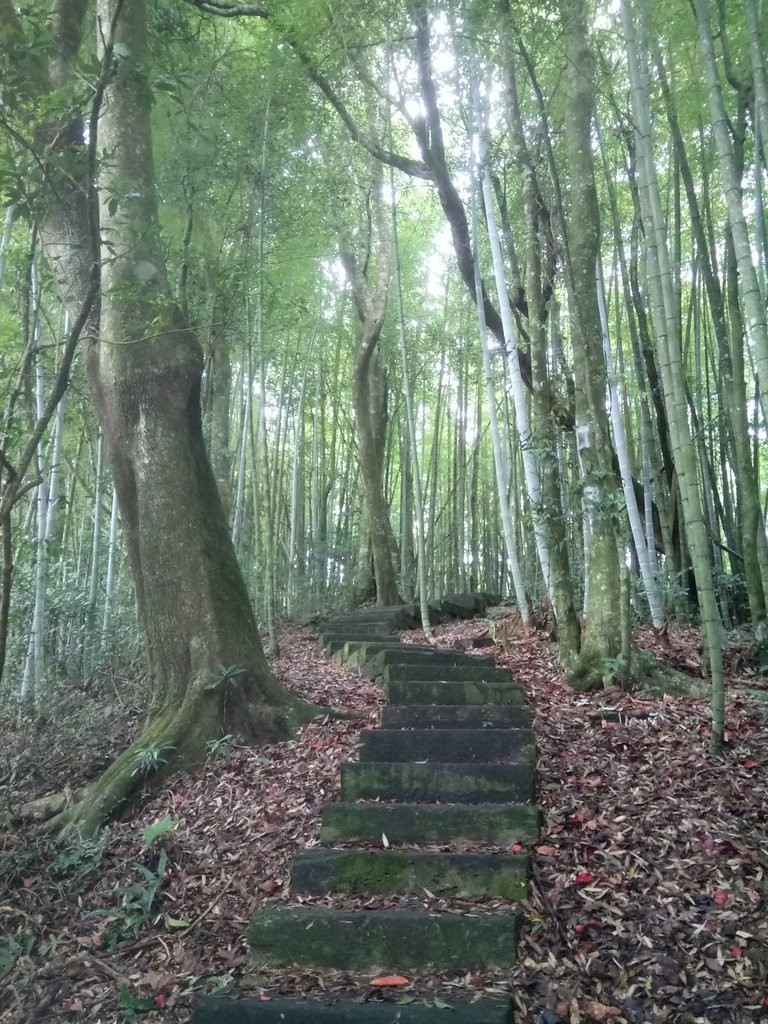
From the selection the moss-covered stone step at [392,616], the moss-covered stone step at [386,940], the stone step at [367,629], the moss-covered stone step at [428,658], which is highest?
the moss-covered stone step at [392,616]

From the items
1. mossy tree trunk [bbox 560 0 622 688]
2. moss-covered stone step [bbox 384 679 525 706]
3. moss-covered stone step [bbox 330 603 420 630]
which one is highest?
mossy tree trunk [bbox 560 0 622 688]

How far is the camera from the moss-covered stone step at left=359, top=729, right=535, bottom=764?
3570 mm

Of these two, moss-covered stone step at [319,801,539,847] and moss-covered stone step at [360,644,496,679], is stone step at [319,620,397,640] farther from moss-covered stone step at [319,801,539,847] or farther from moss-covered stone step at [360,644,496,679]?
moss-covered stone step at [319,801,539,847]

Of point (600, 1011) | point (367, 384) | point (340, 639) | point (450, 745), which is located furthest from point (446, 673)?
point (367, 384)

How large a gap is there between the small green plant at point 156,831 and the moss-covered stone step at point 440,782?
758 mm

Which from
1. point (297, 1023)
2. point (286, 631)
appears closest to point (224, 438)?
point (286, 631)

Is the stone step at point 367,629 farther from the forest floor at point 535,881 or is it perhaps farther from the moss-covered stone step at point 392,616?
the forest floor at point 535,881

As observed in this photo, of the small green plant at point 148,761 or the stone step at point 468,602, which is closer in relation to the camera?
the small green plant at point 148,761

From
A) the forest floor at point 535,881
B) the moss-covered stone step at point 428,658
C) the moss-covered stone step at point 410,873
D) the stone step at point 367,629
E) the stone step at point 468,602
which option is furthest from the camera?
the stone step at point 468,602

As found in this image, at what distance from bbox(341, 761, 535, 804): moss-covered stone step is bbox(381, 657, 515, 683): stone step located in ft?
3.63

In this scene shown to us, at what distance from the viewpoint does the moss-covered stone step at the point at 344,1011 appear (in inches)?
89.5

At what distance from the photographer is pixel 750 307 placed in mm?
3029

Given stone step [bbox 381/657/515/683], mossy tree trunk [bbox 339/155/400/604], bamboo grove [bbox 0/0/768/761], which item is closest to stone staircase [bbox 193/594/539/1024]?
stone step [bbox 381/657/515/683]

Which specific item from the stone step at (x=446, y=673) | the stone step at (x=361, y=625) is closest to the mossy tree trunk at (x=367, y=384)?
the stone step at (x=361, y=625)
